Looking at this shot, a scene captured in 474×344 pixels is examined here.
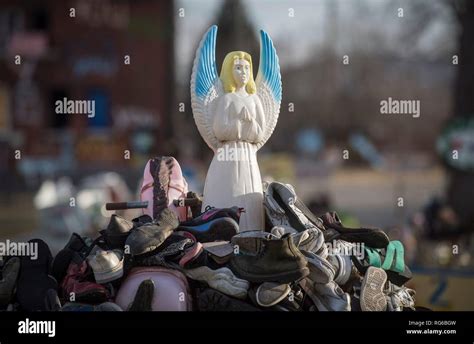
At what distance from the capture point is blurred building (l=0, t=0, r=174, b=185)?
81.9ft

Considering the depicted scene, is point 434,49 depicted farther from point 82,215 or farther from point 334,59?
point 334,59

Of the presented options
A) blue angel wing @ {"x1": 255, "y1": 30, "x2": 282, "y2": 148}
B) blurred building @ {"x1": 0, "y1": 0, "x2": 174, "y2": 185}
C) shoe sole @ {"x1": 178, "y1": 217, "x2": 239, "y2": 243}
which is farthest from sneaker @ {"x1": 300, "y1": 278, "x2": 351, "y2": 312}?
blurred building @ {"x1": 0, "y1": 0, "x2": 174, "y2": 185}

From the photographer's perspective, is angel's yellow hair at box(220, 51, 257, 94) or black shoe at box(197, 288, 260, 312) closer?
black shoe at box(197, 288, 260, 312)

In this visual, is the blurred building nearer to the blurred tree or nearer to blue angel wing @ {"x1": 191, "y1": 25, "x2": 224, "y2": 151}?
the blurred tree

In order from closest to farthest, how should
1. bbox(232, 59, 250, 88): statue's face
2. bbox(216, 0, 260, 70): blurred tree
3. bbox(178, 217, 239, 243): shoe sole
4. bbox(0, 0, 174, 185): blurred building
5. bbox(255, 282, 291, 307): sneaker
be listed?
bbox(255, 282, 291, 307): sneaker
bbox(178, 217, 239, 243): shoe sole
bbox(232, 59, 250, 88): statue's face
bbox(0, 0, 174, 185): blurred building
bbox(216, 0, 260, 70): blurred tree

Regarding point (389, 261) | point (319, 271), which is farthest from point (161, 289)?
point (389, 261)

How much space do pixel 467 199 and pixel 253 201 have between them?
8964 mm

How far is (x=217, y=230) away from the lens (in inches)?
212

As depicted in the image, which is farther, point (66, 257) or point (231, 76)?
point (231, 76)

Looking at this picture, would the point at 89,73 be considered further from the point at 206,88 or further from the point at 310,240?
the point at 310,240

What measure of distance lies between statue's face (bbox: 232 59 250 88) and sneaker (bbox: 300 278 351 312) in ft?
4.79

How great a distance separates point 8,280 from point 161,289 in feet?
3.07

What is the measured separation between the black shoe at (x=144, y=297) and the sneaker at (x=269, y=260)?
1.57 feet

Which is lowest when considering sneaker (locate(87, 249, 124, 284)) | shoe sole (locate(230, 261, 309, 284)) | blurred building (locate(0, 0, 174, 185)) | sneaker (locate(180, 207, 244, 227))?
shoe sole (locate(230, 261, 309, 284))
